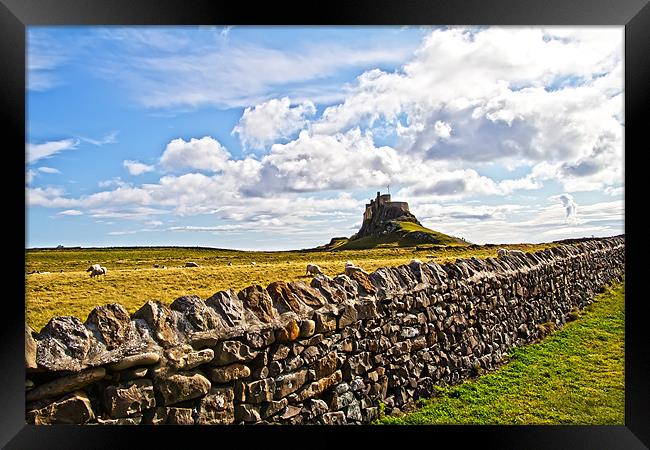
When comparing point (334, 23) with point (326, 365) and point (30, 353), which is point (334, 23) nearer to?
point (326, 365)

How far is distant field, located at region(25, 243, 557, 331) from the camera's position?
416 inches

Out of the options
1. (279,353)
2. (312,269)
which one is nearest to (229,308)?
(279,353)

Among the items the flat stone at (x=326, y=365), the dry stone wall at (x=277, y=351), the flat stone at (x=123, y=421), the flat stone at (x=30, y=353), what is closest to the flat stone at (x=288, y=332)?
the dry stone wall at (x=277, y=351)

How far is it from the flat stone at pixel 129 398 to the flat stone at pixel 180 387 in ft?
0.20

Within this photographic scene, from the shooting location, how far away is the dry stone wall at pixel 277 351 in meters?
2.67

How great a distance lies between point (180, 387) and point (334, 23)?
250 cm

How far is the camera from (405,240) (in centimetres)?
3086

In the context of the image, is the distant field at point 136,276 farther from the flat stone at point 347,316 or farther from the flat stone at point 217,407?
the flat stone at point 217,407

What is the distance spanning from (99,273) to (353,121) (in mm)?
13443

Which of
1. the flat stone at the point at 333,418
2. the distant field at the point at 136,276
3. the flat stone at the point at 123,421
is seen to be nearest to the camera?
the flat stone at the point at 123,421
